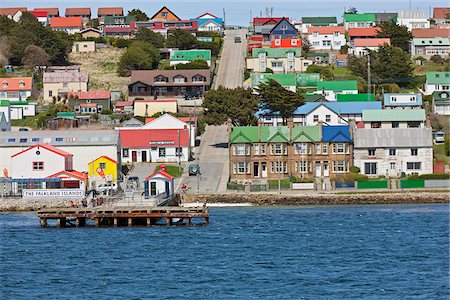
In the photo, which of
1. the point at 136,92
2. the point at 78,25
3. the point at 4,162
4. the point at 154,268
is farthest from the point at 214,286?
the point at 78,25

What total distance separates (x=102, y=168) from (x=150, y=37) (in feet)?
208

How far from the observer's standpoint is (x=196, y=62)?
458ft

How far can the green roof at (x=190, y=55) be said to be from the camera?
144 m

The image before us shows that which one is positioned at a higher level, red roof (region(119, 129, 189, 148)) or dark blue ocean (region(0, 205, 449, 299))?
red roof (region(119, 129, 189, 148))

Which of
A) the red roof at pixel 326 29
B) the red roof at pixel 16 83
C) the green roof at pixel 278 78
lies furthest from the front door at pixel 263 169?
the red roof at pixel 326 29

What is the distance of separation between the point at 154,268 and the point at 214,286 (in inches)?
215

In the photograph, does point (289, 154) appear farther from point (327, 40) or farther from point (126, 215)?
A: point (327, 40)

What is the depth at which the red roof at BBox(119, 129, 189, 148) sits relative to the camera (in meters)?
100

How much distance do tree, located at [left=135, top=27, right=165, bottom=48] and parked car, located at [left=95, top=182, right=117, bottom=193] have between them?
6398 cm

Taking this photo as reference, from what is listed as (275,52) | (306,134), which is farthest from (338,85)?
(306,134)

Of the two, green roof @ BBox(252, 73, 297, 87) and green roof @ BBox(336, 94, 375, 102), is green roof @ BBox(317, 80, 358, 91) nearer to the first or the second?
green roof @ BBox(252, 73, 297, 87)

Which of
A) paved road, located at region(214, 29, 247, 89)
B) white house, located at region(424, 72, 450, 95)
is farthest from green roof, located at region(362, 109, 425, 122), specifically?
paved road, located at region(214, 29, 247, 89)

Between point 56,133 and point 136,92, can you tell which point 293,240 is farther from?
point 136,92

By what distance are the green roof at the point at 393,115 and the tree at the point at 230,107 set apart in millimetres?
8807
